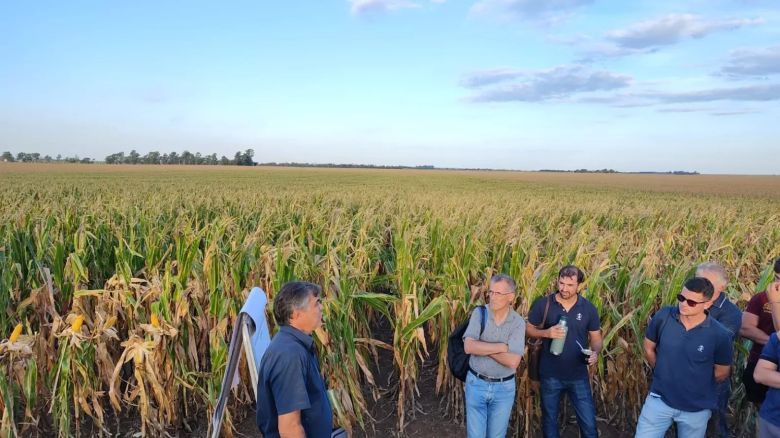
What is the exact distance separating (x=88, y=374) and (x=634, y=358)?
4160mm

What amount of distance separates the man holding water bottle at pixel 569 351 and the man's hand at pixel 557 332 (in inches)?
2.4

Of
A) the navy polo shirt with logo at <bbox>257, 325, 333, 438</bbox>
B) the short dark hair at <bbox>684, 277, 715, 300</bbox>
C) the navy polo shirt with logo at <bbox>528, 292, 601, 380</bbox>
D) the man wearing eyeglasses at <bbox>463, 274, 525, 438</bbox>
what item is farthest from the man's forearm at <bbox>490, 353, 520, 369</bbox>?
the navy polo shirt with logo at <bbox>257, 325, 333, 438</bbox>

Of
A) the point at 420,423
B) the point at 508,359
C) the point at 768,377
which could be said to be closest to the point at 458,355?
the point at 508,359

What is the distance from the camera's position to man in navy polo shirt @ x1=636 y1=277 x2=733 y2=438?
125 inches

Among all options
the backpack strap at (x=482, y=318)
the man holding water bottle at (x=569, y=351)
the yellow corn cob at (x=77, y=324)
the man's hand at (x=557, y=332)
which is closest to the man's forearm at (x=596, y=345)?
the man holding water bottle at (x=569, y=351)

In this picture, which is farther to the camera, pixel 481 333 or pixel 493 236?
pixel 493 236

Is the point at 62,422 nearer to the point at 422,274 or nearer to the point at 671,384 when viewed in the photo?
the point at 422,274

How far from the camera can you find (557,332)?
3463 millimetres

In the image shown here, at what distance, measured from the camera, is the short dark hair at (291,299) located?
234 centimetres

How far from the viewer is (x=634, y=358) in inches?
159

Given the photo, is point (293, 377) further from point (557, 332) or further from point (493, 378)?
point (557, 332)

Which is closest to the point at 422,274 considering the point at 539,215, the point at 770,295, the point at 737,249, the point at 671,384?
the point at 671,384

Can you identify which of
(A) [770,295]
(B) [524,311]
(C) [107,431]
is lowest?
(C) [107,431]

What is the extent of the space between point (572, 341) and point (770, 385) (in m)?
1.14
